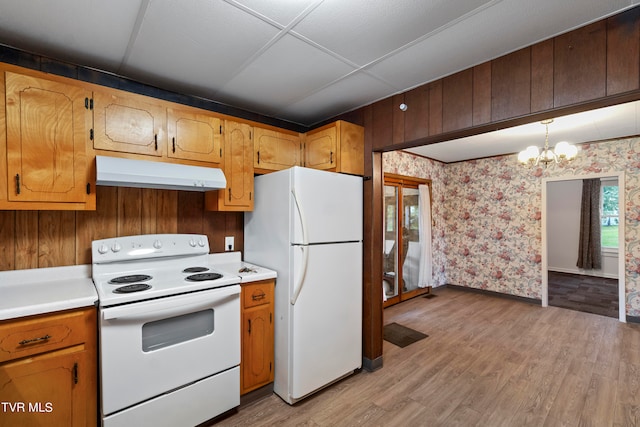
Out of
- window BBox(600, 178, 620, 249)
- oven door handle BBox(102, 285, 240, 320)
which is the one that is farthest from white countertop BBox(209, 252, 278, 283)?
window BBox(600, 178, 620, 249)

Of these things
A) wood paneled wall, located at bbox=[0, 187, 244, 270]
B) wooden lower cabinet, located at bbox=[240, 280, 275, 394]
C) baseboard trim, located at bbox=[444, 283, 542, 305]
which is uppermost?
wood paneled wall, located at bbox=[0, 187, 244, 270]

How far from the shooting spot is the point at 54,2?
Answer: 136 centimetres

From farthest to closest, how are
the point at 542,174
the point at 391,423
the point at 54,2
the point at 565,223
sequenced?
the point at 565,223
the point at 542,174
the point at 391,423
the point at 54,2

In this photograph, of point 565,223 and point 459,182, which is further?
→ point 565,223

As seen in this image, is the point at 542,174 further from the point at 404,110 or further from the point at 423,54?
the point at 423,54

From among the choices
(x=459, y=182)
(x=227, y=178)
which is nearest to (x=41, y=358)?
(x=227, y=178)

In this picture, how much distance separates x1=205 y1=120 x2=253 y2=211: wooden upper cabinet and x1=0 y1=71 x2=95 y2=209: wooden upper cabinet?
31.2 inches

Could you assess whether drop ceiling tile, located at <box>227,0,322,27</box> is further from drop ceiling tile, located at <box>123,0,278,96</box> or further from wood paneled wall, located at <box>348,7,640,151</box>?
wood paneled wall, located at <box>348,7,640,151</box>

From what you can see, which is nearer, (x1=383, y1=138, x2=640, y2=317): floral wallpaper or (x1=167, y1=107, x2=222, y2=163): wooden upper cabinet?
(x1=167, y1=107, x2=222, y2=163): wooden upper cabinet

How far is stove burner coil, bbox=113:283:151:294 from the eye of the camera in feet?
5.22

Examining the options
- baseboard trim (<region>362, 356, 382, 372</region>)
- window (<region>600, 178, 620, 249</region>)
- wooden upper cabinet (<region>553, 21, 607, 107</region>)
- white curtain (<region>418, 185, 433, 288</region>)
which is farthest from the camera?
window (<region>600, 178, 620, 249</region>)

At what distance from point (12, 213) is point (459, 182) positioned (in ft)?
19.2

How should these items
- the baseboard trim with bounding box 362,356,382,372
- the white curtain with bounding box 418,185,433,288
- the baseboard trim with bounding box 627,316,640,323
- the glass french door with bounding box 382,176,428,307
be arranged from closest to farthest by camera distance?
the baseboard trim with bounding box 362,356,382,372 < the baseboard trim with bounding box 627,316,640,323 < the glass french door with bounding box 382,176,428,307 < the white curtain with bounding box 418,185,433,288

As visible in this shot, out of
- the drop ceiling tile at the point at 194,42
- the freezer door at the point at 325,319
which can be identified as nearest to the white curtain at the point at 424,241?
the freezer door at the point at 325,319
